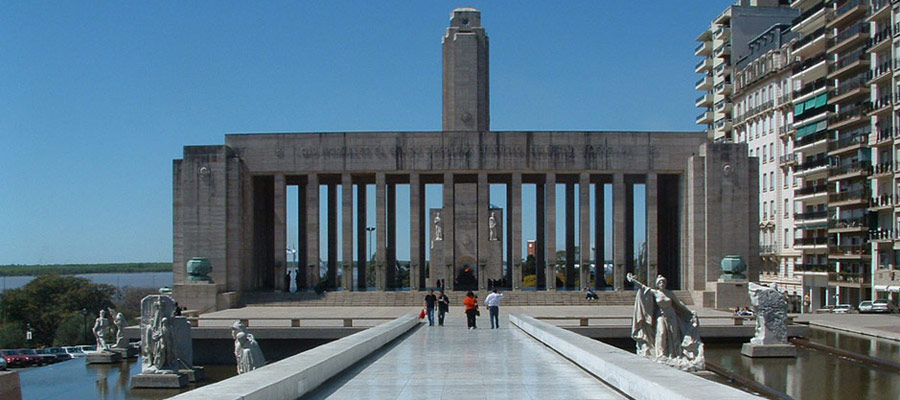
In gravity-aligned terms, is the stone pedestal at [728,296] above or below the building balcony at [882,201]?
below

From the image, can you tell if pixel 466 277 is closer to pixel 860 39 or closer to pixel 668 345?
pixel 860 39

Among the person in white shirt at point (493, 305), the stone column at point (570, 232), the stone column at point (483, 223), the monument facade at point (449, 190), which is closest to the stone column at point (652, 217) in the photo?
the monument facade at point (449, 190)

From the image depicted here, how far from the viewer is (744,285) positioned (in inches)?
1827

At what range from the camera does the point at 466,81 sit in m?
56.2

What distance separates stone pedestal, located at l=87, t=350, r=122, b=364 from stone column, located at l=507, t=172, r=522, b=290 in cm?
2043

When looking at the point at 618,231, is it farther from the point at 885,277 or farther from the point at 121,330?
the point at 121,330

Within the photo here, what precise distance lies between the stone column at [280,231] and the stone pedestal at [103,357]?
51.8 ft

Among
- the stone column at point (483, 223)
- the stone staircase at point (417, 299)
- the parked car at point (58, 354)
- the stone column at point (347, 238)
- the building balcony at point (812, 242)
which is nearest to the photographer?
the stone staircase at point (417, 299)

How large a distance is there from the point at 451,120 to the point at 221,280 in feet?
52.5

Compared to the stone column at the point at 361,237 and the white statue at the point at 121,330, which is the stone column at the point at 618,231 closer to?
the stone column at the point at 361,237

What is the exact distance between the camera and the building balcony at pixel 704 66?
78850 mm

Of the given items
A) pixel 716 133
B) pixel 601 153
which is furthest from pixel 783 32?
pixel 601 153

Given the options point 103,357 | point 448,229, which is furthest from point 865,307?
point 103,357

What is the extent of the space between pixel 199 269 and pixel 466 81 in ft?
61.6
